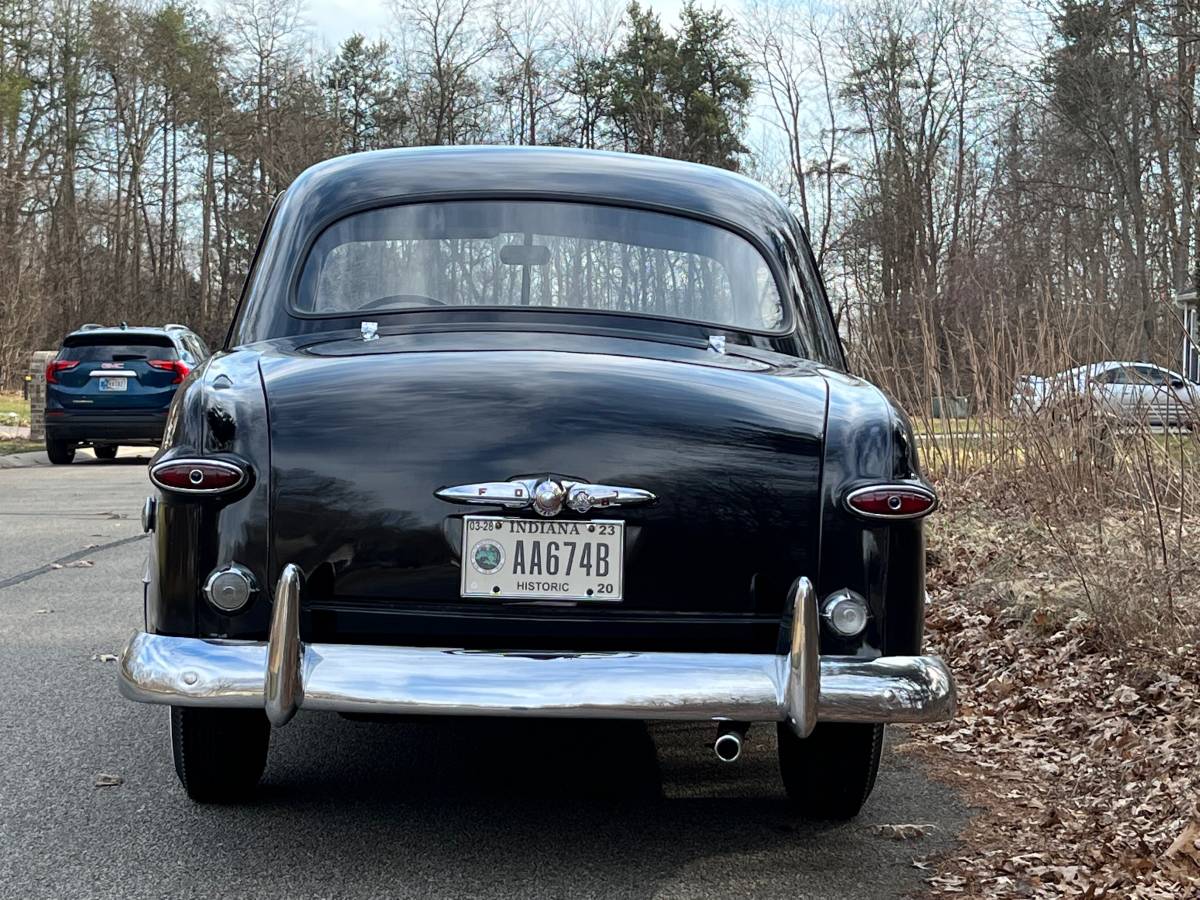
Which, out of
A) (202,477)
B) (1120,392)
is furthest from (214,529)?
(1120,392)

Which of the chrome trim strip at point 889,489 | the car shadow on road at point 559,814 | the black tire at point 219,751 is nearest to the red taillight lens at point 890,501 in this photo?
the chrome trim strip at point 889,489

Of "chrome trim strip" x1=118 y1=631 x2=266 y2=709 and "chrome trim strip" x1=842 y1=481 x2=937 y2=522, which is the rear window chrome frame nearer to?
"chrome trim strip" x1=842 y1=481 x2=937 y2=522

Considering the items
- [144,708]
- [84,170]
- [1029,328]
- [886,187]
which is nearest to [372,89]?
[84,170]

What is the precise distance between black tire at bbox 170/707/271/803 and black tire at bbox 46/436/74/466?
16.2 m

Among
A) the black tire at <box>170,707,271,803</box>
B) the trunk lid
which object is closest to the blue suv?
the black tire at <box>170,707,271,803</box>

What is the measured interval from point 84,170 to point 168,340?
3033 centimetres

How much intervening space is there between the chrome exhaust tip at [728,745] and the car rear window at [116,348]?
655 inches

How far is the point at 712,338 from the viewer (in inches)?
167

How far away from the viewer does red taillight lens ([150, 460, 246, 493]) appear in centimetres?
338

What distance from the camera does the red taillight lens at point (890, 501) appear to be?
3.43 metres

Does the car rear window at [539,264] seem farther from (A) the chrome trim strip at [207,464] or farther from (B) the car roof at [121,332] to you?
(B) the car roof at [121,332]

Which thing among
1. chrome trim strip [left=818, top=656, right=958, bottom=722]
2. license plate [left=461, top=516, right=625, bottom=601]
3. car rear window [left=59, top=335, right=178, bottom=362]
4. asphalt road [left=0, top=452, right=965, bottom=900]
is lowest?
asphalt road [left=0, top=452, right=965, bottom=900]

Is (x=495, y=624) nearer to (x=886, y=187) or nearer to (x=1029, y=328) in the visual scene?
(x=1029, y=328)

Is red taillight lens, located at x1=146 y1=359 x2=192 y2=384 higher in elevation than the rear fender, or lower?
higher
